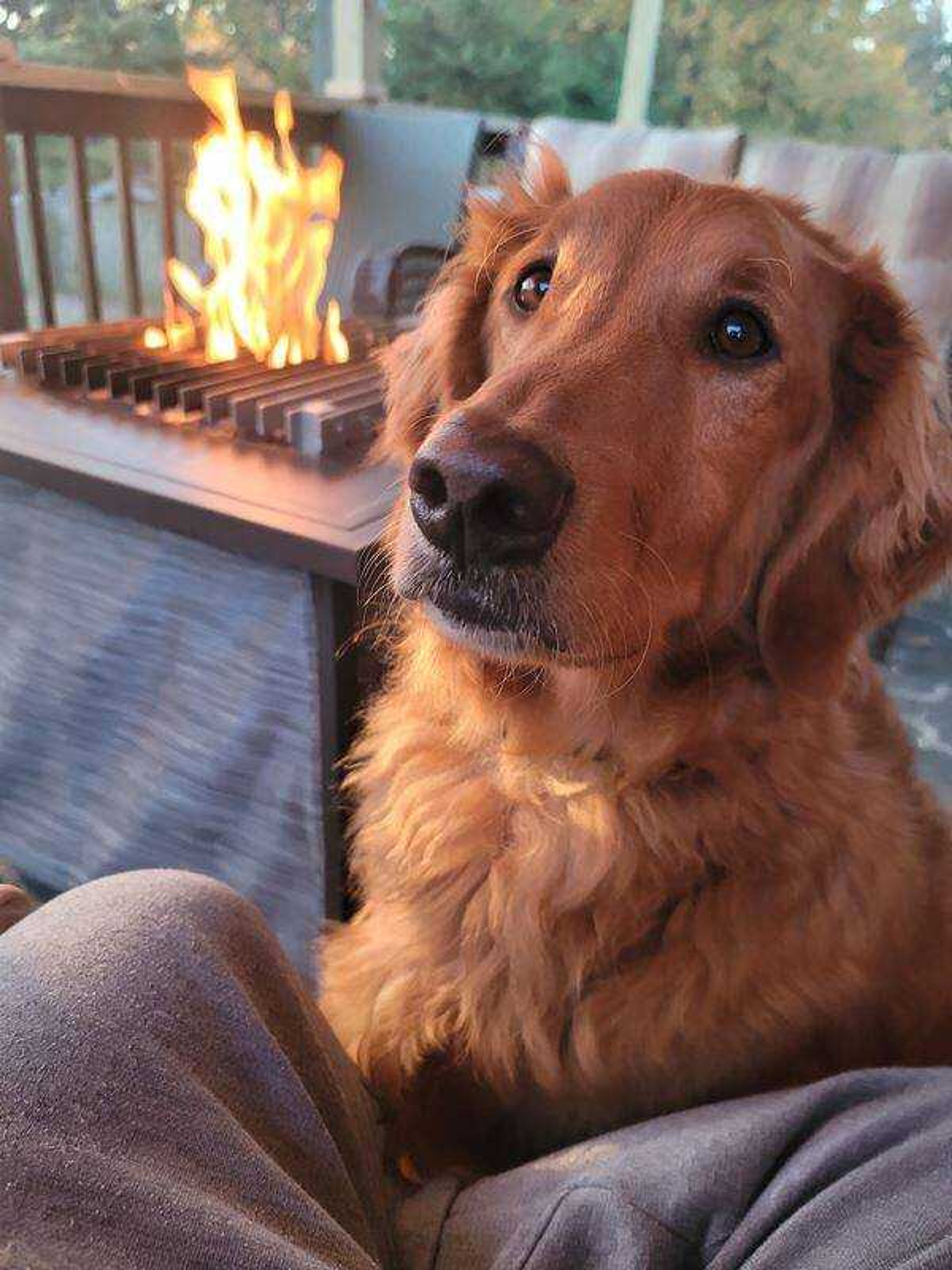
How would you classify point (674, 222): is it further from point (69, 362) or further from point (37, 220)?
point (37, 220)

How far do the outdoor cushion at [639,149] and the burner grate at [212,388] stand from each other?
1659mm

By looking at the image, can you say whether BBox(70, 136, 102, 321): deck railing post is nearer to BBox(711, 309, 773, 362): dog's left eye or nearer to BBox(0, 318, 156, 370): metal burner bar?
BBox(0, 318, 156, 370): metal burner bar

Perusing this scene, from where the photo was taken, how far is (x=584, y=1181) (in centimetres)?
76

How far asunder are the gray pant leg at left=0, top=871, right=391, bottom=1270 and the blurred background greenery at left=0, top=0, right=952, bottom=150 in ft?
12.1

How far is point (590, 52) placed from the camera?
184 inches

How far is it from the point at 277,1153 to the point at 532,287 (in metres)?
0.97

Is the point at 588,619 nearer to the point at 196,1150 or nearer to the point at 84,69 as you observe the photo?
the point at 196,1150

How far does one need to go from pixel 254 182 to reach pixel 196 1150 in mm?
2366

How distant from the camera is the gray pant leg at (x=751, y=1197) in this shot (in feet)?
2.01

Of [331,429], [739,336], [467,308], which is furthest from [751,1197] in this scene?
[331,429]

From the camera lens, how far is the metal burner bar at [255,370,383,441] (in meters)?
1.71

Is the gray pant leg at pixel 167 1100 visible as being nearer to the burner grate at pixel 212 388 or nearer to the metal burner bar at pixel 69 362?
the burner grate at pixel 212 388

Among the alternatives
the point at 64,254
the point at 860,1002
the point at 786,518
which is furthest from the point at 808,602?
the point at 64,254

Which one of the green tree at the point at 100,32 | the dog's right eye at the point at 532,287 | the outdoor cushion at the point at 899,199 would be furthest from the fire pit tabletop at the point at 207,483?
the green tree at the point at 100,32
